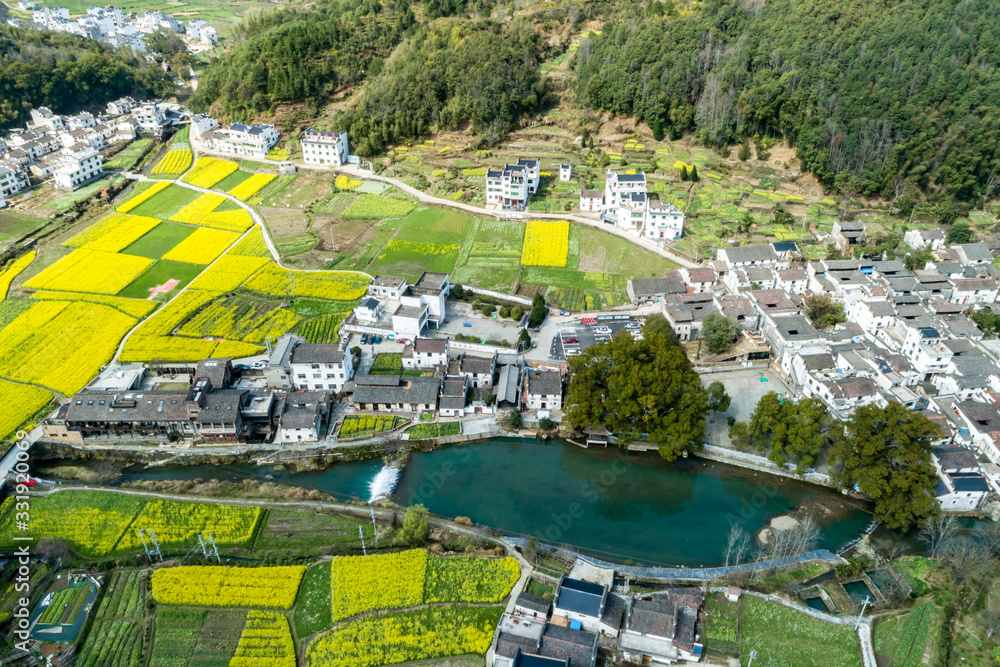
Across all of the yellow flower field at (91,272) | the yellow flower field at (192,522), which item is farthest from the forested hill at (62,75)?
the yellow flower field at (192,522)

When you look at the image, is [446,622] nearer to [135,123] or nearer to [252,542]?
[252,542]

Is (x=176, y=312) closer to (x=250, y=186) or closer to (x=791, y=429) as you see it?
(x=250, y=186)

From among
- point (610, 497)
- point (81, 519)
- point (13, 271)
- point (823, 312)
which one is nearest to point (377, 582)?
point (610, 497)

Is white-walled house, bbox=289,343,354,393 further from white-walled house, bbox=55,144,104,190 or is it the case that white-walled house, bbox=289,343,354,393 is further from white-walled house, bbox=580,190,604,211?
white-walled house, bbox=55,144,104,190

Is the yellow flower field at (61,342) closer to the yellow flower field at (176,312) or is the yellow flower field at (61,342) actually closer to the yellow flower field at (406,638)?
the yellow flower field at (176,312)

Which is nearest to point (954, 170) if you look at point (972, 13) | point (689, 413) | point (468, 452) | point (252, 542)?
point (972, 13)

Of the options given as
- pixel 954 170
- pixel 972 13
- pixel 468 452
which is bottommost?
pixel 468 452

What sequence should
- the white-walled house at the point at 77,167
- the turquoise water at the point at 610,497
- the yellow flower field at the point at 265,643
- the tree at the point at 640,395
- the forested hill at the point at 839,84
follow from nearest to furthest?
1. the yellow flower field at the point at 265,643
2. the turquoise water at the point at 610,497
3. the tree at the point at 640,395
4. the forested hill at the point at 839,84
5. the white-walled house at the point at 77,167
